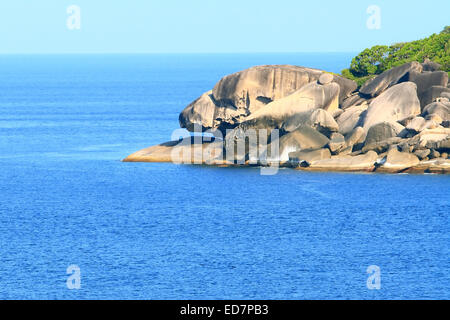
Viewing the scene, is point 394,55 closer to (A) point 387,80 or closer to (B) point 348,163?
(A) point 387,80

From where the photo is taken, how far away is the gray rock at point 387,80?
8725 centimetres

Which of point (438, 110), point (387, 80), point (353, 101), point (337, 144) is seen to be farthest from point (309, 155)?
point (387, 80)

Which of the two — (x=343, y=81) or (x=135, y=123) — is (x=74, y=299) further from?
(x=135, y=123)

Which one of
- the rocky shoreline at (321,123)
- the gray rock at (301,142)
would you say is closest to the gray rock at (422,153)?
the rocky shoreline at (321,123)

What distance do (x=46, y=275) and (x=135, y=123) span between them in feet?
256

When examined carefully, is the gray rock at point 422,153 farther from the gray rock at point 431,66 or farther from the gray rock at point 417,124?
the gray rock at point 431,66

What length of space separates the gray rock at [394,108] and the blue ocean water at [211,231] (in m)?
6.69

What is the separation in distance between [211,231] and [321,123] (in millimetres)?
23591

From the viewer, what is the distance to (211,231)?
61.1m

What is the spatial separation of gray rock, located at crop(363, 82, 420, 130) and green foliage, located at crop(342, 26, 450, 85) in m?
12.8

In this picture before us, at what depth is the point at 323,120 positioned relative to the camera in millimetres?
81625

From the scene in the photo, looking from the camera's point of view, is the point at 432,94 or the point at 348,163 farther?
the point at 432,94

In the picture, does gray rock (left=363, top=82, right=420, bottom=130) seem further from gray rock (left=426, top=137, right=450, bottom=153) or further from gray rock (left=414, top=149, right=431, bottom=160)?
gray rock (left=426, top=137, right=450, bottom=153)
